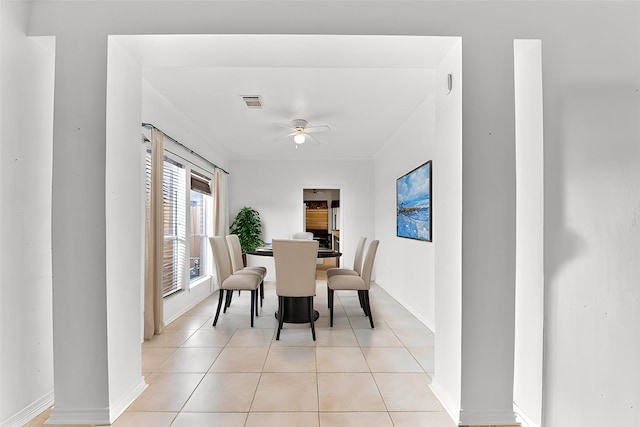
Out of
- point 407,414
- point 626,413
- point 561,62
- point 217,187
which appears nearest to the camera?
point 626,413

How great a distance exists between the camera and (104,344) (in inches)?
73.2

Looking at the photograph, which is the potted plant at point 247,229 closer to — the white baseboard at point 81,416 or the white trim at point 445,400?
the white baseboard at point 81,416

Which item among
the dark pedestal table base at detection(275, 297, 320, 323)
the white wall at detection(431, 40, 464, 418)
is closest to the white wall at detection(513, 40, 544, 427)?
the white wall at detection(431, 40, 464, 418)

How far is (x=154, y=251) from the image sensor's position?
10.9 feet

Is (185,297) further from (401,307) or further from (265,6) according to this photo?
(265,6)

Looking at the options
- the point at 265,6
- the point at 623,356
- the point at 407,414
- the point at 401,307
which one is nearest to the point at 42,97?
the point at 265,6

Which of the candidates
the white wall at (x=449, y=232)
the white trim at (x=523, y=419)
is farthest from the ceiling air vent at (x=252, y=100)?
the white trim at (x=523, y=419)

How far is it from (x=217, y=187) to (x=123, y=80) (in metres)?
3.62

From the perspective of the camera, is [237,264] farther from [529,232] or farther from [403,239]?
[529,232]

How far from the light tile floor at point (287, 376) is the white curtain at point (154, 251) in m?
0.19

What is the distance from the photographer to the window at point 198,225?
492 cm

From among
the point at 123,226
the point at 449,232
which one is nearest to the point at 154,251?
the point at 123,226

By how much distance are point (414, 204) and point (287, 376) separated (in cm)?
258

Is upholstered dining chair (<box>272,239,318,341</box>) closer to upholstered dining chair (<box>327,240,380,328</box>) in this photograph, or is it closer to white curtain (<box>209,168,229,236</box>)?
upholstered dining chair (<box>327,240,380,328</box>)
